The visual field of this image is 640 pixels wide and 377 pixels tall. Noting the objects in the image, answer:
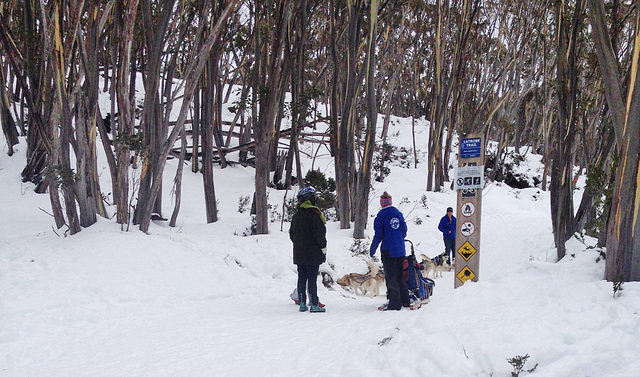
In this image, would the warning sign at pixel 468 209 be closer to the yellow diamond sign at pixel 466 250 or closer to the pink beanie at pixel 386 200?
the yellow diamond sign at pixel 466 250

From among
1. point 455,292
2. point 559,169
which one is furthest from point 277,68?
point 455,292

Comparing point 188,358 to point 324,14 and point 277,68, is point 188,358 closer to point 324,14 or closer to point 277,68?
point 277,68

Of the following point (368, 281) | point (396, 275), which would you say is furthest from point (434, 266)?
point (396, 275)

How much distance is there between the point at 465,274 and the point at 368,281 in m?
2.57

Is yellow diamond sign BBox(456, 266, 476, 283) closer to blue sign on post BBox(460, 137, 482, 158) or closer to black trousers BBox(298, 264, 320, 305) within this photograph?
blue sign on post BBox(460, 137, 482, 158)

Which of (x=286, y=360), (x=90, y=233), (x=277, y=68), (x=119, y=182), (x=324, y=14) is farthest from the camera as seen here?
(x=324, y=14)

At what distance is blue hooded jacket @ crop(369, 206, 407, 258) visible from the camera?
7023 millimetres

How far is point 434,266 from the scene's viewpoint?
36.4 ft

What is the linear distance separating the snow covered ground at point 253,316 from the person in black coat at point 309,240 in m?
0.49

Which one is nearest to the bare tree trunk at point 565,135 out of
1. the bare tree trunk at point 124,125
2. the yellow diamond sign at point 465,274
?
the yellow diamond sign at point 465,274

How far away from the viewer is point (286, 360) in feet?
15.6

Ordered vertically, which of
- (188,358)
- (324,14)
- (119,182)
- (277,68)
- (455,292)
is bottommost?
(188,358)

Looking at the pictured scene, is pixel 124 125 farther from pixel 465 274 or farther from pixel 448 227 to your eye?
pixel 448 227

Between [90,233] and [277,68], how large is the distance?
17.6 feet
